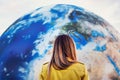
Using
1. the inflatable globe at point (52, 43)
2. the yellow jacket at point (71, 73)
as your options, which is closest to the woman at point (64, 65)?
the yellow jacket at point (71, 73)

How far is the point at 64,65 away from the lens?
4.53 meters

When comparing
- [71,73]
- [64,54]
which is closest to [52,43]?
[64,54]

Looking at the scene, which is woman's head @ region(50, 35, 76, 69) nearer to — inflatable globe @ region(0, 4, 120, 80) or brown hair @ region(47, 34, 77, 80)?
brown hair @ region(47, 34, 77, 80)

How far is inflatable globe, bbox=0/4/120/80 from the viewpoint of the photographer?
22.7ft

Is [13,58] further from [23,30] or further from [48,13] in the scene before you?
[48,13]

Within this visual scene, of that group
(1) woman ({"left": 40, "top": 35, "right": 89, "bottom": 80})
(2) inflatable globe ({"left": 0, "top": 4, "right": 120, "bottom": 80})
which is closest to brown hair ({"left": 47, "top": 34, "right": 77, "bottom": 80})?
(1) woman ({"left": 40, "top": 35, "right": 89, "bottom": 80})

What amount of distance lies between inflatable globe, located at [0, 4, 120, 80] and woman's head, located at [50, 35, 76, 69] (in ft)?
7.14

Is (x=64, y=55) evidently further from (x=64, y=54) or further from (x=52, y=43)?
(x=52, y=43)

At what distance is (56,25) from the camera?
24.0ft

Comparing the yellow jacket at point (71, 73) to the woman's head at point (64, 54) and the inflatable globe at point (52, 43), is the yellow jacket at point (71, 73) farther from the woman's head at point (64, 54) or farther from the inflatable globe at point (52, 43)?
the inflatable globe at point (52, 43)

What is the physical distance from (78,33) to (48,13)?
3.27 feet

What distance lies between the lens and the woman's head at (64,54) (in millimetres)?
4531

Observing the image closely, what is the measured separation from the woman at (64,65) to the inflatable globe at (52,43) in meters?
2.18

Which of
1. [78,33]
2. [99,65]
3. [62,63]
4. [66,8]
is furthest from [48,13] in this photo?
[62,63]
